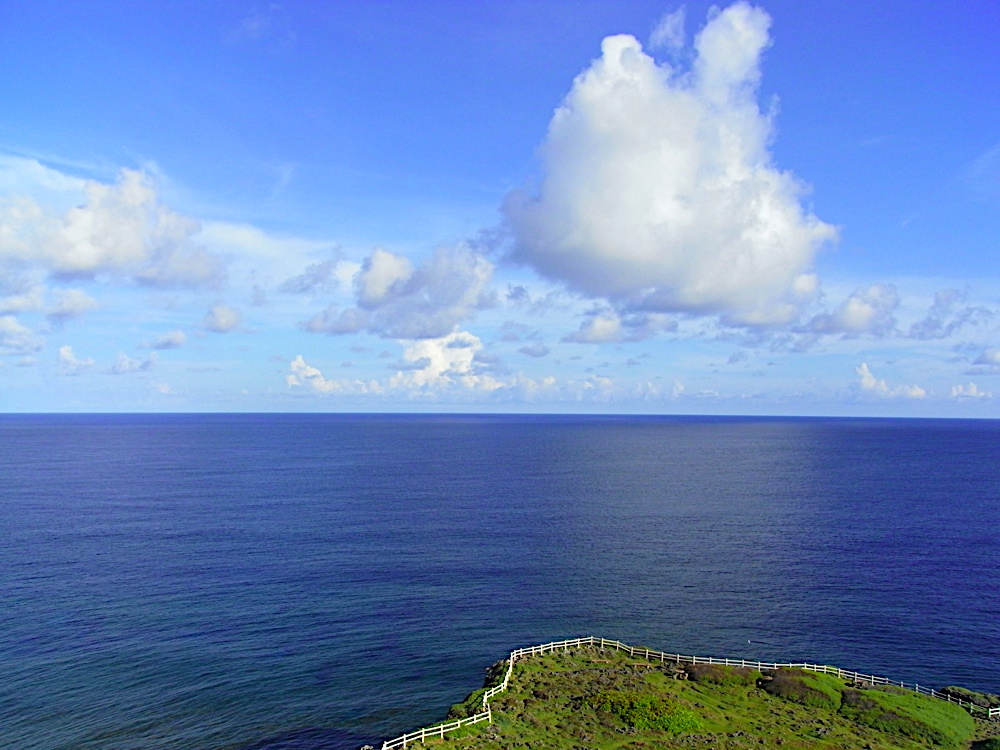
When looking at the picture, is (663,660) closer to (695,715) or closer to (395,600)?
(695,715)

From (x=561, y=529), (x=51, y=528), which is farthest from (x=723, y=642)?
(x=51, y=528)

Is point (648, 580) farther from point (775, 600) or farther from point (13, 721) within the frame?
point (13, 721)

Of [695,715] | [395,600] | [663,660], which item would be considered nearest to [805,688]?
[695,715]

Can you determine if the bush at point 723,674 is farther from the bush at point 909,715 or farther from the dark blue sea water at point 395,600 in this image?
the bush at point 909,715

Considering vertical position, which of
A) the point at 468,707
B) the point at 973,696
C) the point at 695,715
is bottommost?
the point at 973,696

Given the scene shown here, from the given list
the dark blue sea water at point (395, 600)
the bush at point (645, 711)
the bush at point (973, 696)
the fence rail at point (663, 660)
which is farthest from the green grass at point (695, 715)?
the dark blue sea water at point (395, 600)

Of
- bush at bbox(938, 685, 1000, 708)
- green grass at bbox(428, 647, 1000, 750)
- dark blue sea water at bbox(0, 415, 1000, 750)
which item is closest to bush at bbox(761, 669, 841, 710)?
green grass at bbox(428, 647, 1000, 750)
